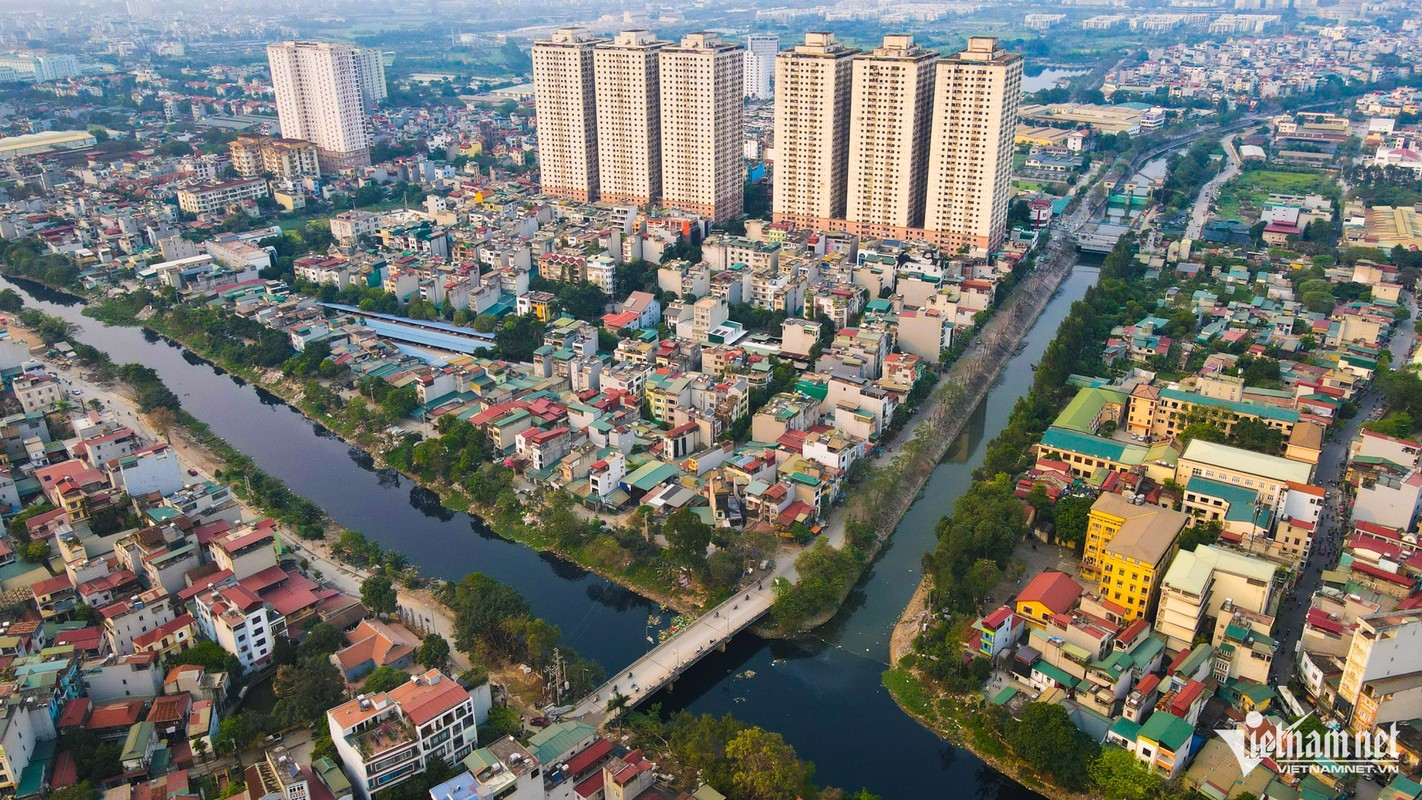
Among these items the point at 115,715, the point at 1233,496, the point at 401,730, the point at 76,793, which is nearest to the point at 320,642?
the point at 115,715

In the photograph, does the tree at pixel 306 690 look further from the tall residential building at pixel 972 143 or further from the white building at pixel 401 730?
the tall residential building at pixel 972 143

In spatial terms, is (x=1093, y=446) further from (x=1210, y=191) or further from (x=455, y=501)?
(x=1210, y=191)

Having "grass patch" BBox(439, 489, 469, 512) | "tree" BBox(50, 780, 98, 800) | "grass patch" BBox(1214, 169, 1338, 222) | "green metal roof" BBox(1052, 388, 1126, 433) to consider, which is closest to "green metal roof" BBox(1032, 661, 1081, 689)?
"green metal roof" BBox(1052, 388, 1126, 433)

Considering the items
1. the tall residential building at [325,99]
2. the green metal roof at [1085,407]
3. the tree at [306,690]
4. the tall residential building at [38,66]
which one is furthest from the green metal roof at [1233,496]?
the tall residential building at [38,66]

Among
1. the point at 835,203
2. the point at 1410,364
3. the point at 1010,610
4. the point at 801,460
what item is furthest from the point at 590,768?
the point at 835,203

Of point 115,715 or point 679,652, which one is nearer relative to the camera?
point 115,715

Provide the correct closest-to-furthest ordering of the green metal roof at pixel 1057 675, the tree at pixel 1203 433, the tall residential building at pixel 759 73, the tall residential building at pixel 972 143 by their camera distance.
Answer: the green metal roof at pixel 1057 675 → the tree at pixel 1203 433 → the tall residential building at pixel 972 143 → the tall residential building at pixel 759 73

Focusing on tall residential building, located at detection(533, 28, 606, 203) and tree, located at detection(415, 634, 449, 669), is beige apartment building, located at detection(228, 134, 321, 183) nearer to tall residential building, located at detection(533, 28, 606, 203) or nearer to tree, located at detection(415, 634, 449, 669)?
tall residential building, located at detection(533, 28, 606, 203)
